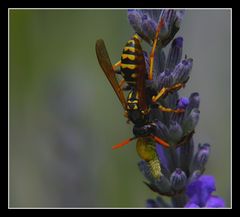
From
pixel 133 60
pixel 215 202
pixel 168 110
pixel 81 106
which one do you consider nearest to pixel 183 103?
pixel 168 110

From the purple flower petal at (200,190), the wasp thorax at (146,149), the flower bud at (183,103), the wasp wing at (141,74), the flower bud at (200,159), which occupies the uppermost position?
the wasp wing at (141,74)

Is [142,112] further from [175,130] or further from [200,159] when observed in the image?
[200,159]

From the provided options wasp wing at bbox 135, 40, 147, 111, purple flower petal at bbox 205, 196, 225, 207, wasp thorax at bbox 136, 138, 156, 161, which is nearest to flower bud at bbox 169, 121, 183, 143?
wasp thorax at bbox 136, 138, 156, 161

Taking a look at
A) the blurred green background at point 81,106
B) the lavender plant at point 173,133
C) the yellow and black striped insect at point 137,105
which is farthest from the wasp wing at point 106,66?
the blurred green background at point 81,106

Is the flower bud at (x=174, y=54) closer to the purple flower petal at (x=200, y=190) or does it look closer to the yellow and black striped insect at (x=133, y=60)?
the yellow and black striped insect at (x=133, y=60)

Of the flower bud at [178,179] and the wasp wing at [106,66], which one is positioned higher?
the wasp wing at [106,66]

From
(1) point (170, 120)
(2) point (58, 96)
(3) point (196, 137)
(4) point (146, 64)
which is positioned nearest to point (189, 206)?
(1) point (170, 120)
